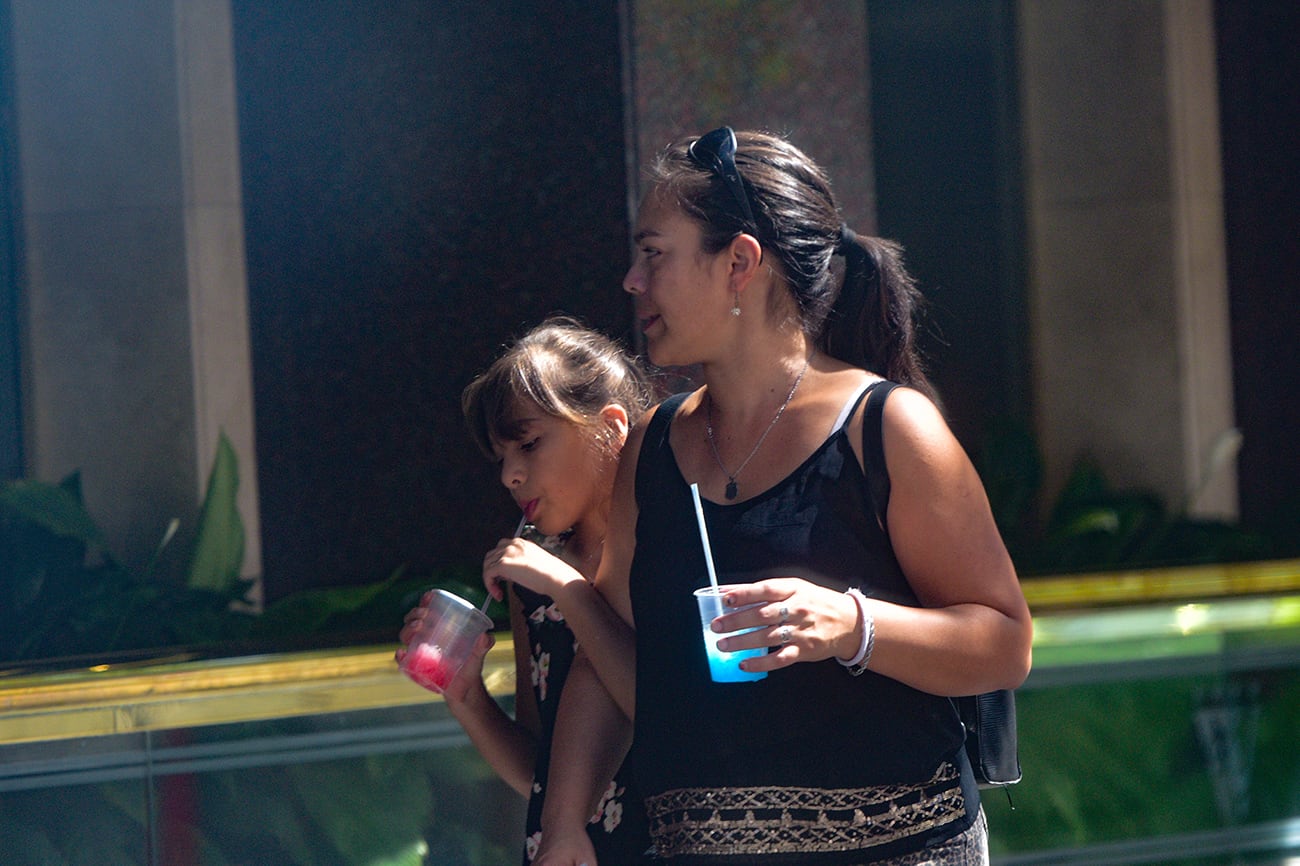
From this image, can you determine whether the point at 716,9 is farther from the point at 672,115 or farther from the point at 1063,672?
the point at 1063,672

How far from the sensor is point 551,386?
92.2 inches

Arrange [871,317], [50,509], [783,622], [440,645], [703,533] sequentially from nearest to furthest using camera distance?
[783,622] < [703,533] < [871,317] < [440,645] < [50,509]

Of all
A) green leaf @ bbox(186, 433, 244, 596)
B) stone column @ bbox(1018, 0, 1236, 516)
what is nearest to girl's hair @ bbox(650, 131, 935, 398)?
green leaf @ bbox(186, 433, 244, 596)

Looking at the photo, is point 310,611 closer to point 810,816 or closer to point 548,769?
point 548,769

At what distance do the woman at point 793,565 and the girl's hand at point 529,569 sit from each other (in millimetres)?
161

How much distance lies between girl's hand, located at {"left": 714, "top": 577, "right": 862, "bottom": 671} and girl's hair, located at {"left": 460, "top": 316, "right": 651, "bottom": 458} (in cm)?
77

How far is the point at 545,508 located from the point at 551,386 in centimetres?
20

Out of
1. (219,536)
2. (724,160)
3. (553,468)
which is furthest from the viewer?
(219,536)

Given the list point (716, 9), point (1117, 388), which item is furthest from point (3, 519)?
point (1117, 388)

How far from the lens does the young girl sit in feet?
7.26

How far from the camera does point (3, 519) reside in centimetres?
412

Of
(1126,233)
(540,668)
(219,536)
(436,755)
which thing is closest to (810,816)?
(540,668)

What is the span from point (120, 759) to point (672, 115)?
256 centimetres

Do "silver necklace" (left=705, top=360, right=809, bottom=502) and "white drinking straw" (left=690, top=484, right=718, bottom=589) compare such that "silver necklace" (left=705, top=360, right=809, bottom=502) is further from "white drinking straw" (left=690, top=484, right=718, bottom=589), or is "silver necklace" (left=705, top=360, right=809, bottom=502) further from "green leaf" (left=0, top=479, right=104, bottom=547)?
"green leaf" (left=0, top=479, right=104, bottom=547)
